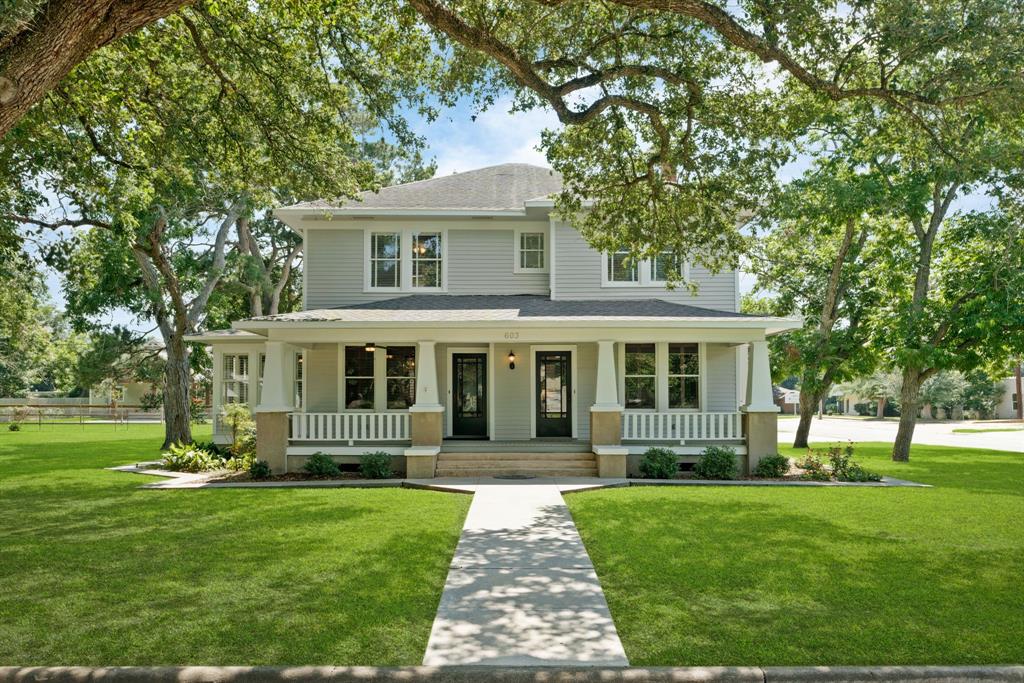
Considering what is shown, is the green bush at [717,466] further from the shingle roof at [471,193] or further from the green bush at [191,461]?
the green bush at [191,461]

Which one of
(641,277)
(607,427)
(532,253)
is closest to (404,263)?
(532,253)

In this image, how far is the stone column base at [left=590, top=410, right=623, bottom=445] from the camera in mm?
14086

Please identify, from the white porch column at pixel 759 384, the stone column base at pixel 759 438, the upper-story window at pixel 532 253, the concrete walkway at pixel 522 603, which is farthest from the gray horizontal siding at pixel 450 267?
the concrete walkway at pixel 522 603

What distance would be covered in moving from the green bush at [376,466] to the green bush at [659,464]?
17.0ft

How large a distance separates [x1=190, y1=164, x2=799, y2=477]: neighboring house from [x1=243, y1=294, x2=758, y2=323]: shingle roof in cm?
7

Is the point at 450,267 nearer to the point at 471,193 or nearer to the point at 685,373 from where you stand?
the point at 471,193

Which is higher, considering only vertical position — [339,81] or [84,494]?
[339,81]

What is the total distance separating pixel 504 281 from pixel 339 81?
7124 millimetres

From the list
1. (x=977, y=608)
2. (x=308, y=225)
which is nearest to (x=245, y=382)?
(x=308, y=225)

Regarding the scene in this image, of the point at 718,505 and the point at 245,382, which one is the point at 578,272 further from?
the point at 245,382

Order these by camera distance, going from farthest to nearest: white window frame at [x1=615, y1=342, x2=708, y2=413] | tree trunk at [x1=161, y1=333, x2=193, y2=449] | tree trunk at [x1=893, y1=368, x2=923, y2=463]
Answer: tree trunk at [x1=161, y1=333, x2=193, y2=449]
tree trunk at [x1=893, y1=368, x2=923, y2=463]
white window frame at [x1=615, y1=342, x2=708, y2=413]

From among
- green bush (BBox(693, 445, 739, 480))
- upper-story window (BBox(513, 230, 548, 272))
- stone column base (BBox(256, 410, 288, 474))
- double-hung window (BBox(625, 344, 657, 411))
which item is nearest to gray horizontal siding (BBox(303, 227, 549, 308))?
upper-story window (BBox(513, 230, 548, 272))

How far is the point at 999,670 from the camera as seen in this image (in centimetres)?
434

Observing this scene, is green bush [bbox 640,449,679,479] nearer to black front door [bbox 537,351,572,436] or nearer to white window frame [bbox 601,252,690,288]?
black front door [bbox 537,351,572,436]
